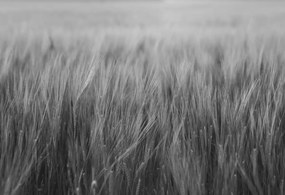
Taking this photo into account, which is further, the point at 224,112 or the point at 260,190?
the point at 224,112

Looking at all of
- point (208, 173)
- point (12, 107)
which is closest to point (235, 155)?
point (208, 173)

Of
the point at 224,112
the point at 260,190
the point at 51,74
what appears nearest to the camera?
the point at 260,190

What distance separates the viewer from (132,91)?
0.76 metres

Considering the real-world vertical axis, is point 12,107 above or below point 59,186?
above

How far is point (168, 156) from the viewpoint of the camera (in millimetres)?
605

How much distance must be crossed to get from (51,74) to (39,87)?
0.08 metres

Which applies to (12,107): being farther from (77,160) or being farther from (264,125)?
(264,125)

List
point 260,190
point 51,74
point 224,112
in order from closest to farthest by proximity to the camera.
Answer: point 260,190, point 224,112, point 51,74

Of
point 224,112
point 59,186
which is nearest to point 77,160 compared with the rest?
A: point 59,186

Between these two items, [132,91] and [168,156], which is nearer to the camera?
[168,156]

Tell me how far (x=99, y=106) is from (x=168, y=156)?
0.56 feet

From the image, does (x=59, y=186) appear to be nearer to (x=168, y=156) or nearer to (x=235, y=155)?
(x=168, y=156)

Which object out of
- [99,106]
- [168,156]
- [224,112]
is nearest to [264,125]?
[224,112]

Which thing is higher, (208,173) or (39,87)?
(39,87)
